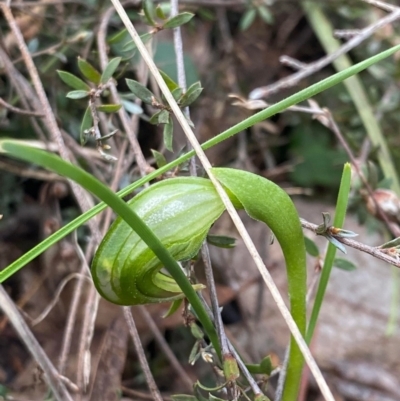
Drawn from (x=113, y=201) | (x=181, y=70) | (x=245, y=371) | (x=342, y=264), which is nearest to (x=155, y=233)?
(x=113, y=201)

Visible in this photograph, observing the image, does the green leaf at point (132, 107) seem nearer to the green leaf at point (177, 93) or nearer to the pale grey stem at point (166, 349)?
the green leaf at point (177, 93)

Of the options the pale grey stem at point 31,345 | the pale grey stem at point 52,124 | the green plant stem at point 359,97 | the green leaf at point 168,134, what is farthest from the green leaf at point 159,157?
the green plant stem at point 359,97

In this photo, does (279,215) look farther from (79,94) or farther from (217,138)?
(79,94)

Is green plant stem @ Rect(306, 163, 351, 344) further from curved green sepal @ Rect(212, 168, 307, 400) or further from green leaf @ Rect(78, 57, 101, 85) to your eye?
green leaf @ Rect(78, 57, 101, 85)

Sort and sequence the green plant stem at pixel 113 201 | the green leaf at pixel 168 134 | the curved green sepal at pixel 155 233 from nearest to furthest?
the green plant stem at pixel 113 201 < the curved green sepal at pixel 155 233 < the green leaf at pixel 168 134

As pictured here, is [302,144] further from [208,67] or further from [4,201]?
[4,201]

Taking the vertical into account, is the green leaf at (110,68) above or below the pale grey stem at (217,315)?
above
